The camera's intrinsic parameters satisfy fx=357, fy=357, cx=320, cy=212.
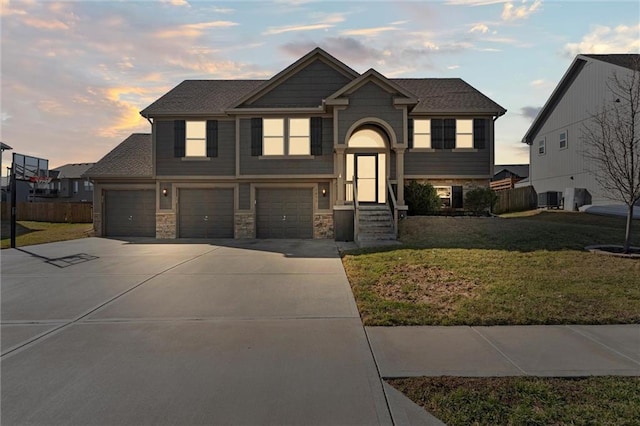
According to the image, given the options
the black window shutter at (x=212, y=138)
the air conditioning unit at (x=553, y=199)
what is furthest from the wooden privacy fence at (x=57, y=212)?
the air conditioning unit at (x=553, y=199)

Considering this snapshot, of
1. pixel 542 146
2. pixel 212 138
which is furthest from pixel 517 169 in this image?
pixel 212 138

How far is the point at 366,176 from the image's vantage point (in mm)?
16219

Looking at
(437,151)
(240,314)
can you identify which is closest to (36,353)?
(240,314)

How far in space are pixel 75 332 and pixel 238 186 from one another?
12093mm

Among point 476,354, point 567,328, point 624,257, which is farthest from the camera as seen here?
point 624,257

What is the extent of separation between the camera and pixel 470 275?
23.6 feet

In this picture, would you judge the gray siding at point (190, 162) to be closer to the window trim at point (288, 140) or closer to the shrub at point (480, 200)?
the window trim at point (288, 140)

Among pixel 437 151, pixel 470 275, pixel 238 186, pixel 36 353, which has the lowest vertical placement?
pixel 36 353

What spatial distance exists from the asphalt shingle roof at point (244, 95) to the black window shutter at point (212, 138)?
565 mm

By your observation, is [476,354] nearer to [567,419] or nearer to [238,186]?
[567,419]

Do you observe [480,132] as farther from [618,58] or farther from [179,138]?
[179,138]

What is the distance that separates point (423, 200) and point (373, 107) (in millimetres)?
4651

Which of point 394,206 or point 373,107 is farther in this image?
point 373,107

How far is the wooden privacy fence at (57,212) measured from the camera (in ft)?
86.0
